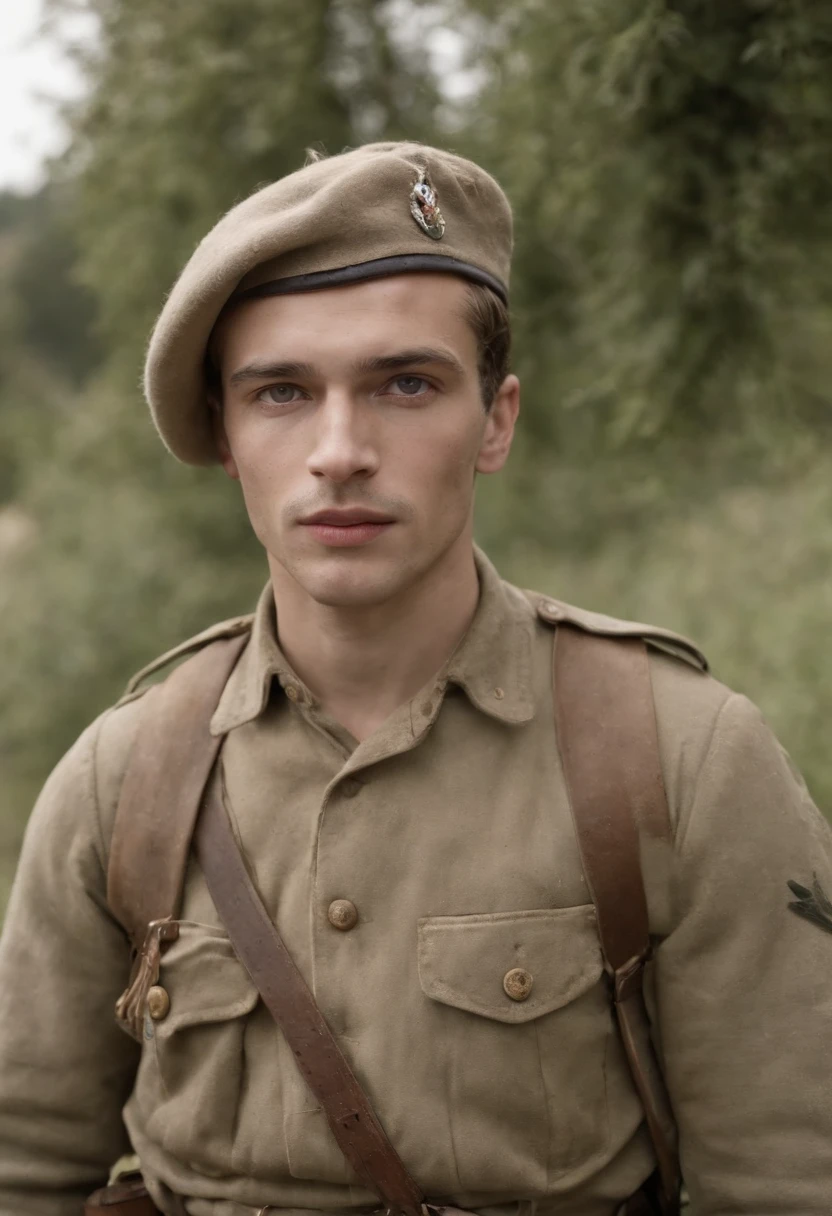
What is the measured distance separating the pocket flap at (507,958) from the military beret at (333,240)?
101 centimetres

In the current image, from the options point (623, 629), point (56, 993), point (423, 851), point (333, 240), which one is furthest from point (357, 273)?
point (56, 993)

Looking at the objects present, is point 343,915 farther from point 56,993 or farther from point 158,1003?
point 56,993

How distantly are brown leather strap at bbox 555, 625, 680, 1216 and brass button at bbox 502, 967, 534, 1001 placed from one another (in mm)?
137

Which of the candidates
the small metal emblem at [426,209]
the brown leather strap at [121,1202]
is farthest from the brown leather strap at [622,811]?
the brown leather strap at [121,1202]

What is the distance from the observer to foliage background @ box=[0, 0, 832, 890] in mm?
3418

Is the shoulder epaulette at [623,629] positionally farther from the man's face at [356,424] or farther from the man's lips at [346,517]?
the man's lips at [346,517]

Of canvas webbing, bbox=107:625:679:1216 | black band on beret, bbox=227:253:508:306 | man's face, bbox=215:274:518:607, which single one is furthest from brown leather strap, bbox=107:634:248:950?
black band on beret, bbox=227:253:508:306

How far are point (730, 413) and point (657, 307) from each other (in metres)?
0.44

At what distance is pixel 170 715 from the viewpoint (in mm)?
2281

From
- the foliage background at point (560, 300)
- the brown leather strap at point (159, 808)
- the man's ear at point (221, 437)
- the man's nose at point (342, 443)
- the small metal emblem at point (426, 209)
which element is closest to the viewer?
Result: the man's nose at point (342, 443)

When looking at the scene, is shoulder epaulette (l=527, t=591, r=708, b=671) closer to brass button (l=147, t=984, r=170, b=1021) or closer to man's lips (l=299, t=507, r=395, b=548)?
man's lips (l=299, t=507, r=395, b=548)

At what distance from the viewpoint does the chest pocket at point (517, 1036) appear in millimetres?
1970

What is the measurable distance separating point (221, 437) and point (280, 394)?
319 millimetres

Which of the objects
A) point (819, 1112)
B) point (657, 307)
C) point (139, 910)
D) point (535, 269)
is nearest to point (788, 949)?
point (819, 1112)
